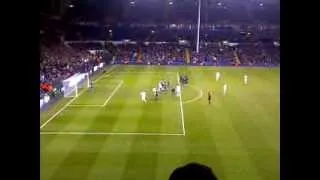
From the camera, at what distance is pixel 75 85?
22.8 metres

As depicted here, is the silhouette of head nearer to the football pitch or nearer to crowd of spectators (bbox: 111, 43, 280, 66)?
the football pitch

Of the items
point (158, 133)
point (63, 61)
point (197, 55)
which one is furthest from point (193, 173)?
point (197, 55)

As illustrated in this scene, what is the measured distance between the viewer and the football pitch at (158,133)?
10570 millimetres

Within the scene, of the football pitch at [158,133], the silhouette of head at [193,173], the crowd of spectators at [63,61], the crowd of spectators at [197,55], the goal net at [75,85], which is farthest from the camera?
the crowd of spectators at [197,55]

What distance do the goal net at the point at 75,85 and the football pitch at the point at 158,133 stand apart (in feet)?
1.47

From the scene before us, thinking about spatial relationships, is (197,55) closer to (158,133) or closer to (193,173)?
(158,133)

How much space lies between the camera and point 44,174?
10.1 metres

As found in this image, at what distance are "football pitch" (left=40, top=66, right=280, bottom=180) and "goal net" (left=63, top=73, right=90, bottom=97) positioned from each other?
1.47 feet

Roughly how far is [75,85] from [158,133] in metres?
9.50

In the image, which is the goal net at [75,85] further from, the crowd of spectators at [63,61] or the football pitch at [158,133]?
the football pitch at [158,133]

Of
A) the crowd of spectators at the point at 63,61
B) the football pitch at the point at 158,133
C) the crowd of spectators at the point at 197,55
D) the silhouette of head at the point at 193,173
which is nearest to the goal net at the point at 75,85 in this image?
the crowd of spectators at the point at 63,61
